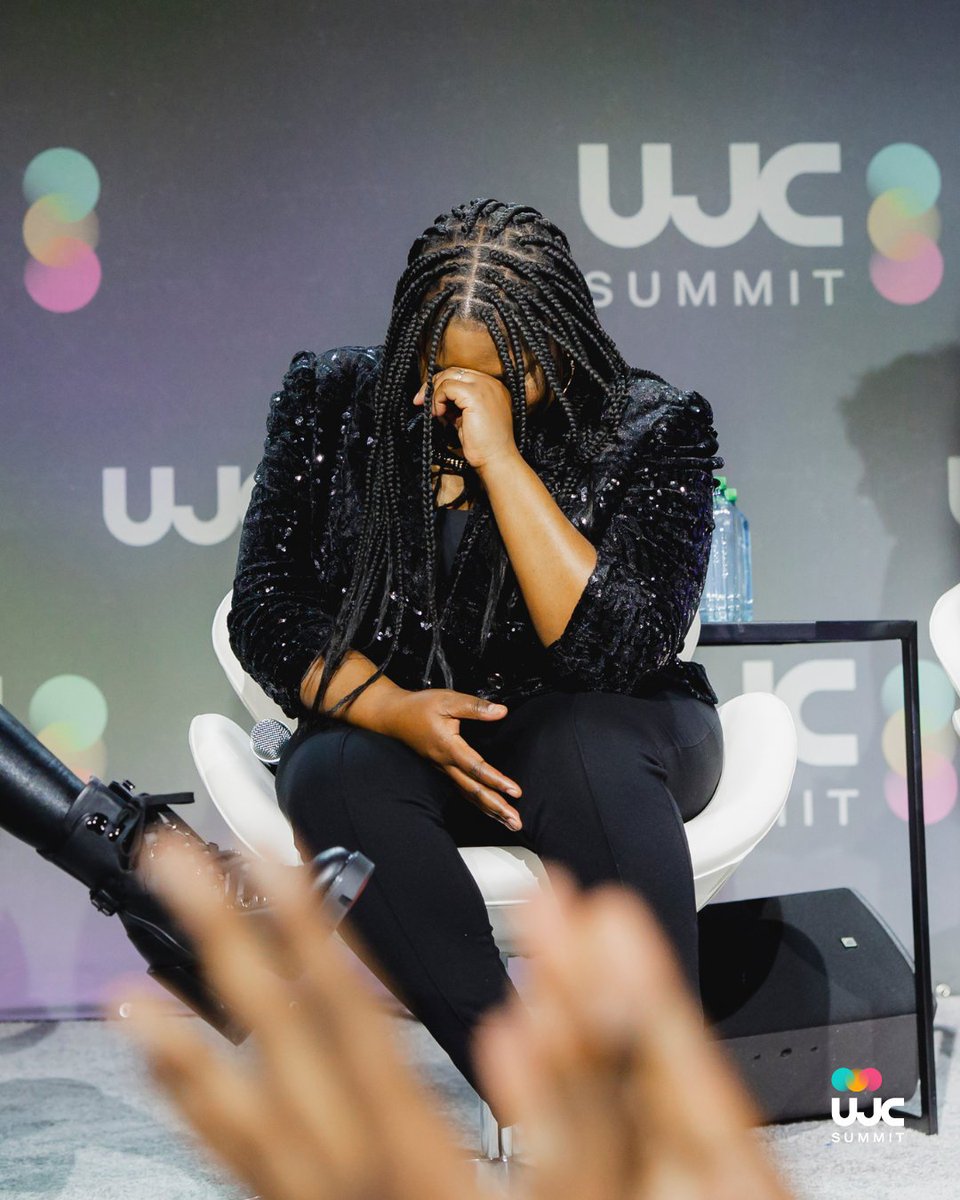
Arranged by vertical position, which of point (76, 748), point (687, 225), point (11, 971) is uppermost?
point (687, 225)

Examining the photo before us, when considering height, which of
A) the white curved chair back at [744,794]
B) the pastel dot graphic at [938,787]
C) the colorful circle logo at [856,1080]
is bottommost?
the colorful circle logo at [856,1080]

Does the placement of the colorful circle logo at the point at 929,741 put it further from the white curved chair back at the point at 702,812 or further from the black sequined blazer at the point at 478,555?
the black sequined blazer at the point at 478,555

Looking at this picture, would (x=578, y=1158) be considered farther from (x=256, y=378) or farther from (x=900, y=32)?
(x=900, y=32)

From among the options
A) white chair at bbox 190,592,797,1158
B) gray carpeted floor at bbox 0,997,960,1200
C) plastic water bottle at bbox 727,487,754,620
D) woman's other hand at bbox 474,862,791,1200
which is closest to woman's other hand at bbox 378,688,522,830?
white chair at bbox 190,592,797,1158

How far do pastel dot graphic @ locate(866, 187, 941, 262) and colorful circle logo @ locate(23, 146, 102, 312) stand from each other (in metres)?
1.50

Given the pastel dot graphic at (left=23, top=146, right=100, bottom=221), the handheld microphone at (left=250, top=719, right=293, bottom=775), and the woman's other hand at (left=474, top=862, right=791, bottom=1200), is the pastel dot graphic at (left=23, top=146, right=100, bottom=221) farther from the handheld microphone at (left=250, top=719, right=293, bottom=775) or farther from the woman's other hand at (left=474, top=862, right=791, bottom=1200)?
the woman's other hand at (left=474, top=862, right=791, bottom=1200)

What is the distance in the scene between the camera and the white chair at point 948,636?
164cm

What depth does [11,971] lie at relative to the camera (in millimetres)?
2422

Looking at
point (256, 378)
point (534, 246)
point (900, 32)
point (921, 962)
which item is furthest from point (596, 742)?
point (900, 32)

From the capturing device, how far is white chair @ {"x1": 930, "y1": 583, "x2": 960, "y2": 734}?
1640mm

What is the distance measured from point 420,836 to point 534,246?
0.68 m

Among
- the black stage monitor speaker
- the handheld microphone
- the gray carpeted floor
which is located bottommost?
the gray carpeted floor

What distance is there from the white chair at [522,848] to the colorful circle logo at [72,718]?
92cm

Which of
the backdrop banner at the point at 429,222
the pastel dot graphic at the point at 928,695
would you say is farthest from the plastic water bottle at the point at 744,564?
the pastel dot graphic at the point at 928,695
